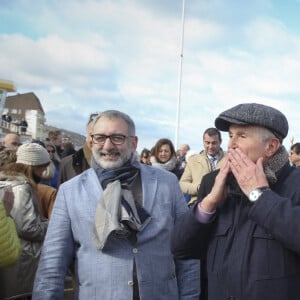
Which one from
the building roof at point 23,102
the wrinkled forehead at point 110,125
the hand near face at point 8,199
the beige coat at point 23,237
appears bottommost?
the beige coat at point 23,237

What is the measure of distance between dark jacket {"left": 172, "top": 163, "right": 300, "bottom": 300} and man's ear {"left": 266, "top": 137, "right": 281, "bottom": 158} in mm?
93

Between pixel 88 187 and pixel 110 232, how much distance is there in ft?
1.31

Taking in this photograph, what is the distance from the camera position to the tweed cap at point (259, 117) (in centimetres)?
200

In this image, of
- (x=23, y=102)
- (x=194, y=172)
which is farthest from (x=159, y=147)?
(x=23, y=102)

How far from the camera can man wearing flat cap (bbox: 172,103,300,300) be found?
6.03 ft

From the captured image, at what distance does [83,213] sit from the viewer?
8.23 ft

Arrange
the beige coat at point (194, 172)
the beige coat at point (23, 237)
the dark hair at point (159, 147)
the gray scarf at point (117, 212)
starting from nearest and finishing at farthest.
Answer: the gray scarf at point (117, 212), the beige coat at point (23, 237), the beige coat at point (194, 172), the dark hair at point (159, 147)

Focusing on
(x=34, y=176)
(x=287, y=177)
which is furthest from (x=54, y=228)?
(x=34, y=176)

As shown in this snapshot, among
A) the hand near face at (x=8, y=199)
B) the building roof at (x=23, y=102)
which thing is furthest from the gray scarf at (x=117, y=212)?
the building roof at (x=23, y=102)

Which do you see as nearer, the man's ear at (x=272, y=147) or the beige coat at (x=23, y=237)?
the man's ear at (x=272, y=147)

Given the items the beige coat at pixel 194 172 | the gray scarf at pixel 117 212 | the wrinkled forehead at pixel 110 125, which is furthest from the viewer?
the beige coat at pixel 194 172

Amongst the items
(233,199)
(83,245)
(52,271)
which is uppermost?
(233,199)

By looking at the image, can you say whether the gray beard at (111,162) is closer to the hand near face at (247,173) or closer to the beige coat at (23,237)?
the hand near face at (247,173)

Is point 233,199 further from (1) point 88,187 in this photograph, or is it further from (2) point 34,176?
(2) point 34,176
